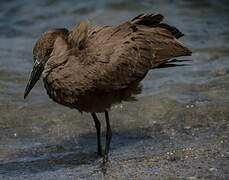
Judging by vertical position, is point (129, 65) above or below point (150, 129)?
above

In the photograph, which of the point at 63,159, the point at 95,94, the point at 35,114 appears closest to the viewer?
the point at 95,94

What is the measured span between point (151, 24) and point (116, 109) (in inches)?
68.6

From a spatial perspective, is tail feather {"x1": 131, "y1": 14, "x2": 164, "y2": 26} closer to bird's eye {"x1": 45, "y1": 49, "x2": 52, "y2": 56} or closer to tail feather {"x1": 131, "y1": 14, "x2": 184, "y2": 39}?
tail feather {"x1": 131, "y1": 14, "x2": 184, "y2": 39}

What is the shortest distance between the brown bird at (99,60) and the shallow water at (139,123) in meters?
0.49

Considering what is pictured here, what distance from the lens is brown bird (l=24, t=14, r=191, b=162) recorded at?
222 inches

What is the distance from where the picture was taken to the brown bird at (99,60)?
565 centimetres

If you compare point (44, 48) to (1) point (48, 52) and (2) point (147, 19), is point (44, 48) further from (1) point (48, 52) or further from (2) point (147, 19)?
(2) point (147, 19)

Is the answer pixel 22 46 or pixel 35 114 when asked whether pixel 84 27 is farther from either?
pixel 22 46

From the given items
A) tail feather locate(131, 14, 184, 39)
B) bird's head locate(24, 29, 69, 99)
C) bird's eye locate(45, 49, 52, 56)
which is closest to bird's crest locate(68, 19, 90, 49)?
bird's head locate(24, 29, 69, 99)

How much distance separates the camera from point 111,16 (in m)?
11.7

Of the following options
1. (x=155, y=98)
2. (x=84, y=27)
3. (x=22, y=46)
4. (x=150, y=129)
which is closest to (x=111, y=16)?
(x=22, y=46)

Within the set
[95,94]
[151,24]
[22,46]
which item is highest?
[151,24]

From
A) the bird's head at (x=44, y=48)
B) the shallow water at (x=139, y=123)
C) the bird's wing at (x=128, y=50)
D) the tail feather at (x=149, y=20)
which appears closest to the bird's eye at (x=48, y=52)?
the bird's head at (x=44, y=48)

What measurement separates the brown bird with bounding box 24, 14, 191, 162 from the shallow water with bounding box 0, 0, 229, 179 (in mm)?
488
